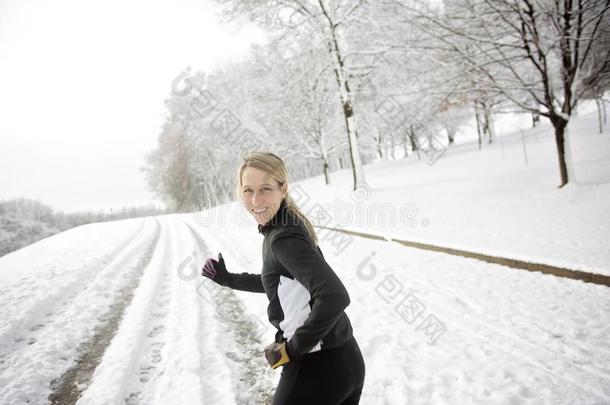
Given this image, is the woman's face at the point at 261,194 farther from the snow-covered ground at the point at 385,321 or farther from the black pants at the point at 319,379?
the snow-covered ground at the point at 385,321

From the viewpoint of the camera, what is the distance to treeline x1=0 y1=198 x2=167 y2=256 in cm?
1992

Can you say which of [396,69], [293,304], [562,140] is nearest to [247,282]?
[293,304]

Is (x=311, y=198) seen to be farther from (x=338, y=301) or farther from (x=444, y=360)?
(x=338, y=301)

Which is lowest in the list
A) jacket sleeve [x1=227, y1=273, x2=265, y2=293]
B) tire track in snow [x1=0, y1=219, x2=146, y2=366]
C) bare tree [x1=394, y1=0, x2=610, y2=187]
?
tire track in snow [x1=0, y1=219, x2=146, y2=366]


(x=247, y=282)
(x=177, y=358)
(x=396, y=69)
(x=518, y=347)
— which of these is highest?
(x=396, y=69)

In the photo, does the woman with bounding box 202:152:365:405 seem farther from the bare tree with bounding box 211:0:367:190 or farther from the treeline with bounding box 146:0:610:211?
the bare tree with bounding box 211:0:367:190

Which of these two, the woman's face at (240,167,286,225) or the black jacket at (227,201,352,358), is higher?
the woman's face at (240,167,286,225)

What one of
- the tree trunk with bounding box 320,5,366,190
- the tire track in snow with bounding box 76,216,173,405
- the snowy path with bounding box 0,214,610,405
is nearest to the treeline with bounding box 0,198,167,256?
the snowy path with bounding box 0,214,610,405

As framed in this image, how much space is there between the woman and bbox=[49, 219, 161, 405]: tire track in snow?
2962 millimetres

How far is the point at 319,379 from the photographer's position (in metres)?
1.28

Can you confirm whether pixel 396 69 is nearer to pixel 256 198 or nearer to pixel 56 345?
pixel 256 198

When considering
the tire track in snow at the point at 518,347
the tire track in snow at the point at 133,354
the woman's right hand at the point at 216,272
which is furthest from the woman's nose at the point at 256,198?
the tire track in snow at the point at 518,347

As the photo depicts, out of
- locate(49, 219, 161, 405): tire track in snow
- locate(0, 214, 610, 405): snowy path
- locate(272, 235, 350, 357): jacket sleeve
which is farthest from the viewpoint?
locate(49, 219, 161, 405): tire track in snow

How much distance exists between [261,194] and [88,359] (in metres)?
3.78
